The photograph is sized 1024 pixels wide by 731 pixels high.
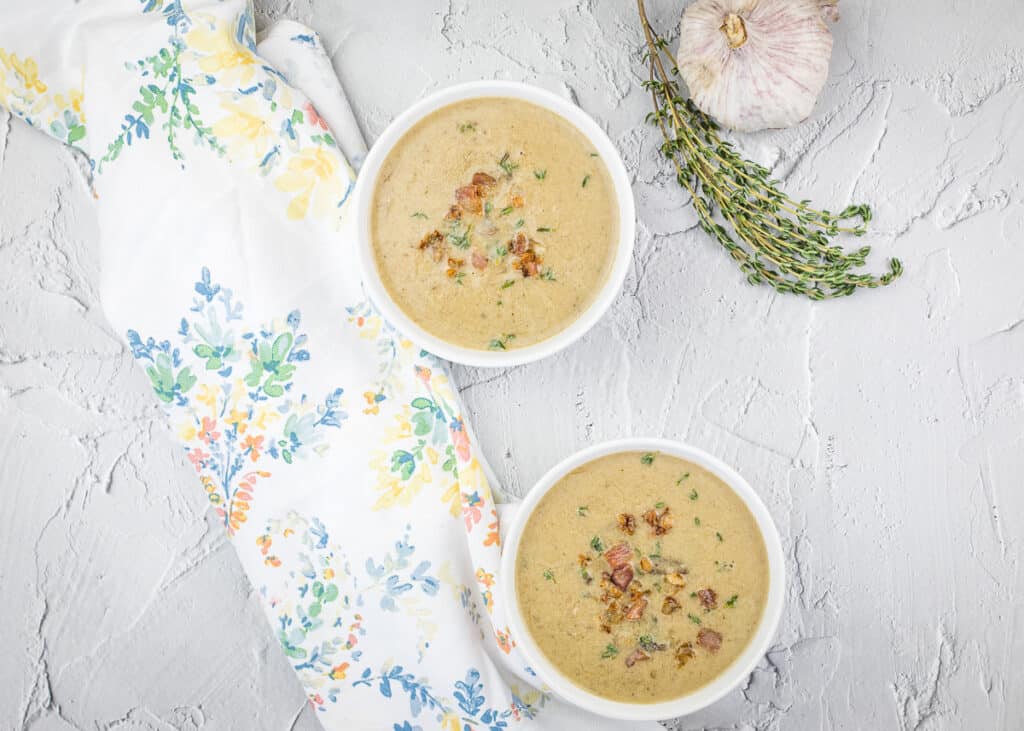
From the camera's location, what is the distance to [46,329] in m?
1.59

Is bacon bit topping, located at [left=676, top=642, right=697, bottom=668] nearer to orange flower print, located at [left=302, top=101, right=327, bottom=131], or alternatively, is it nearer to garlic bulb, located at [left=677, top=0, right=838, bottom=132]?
garlic bulb, located at [left=677, top=0, right=838, bottom=132]

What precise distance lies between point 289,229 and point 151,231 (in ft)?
0.75

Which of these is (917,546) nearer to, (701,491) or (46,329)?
(701,491)

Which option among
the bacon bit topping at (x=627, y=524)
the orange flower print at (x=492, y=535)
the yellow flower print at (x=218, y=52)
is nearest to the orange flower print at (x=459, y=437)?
the orange flower print at (x=492, y=535)

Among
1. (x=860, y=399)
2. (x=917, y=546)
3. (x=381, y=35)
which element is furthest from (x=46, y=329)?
(x=917, y=546)

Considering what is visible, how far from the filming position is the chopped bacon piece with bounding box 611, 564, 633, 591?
1.34m

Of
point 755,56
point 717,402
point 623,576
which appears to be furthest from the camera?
point 717,402

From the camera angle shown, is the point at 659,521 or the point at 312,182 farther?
the point at 312,182

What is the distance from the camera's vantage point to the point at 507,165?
138cm

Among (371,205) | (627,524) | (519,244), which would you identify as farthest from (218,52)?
(627,524)

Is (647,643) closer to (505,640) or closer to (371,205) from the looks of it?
(505,640)

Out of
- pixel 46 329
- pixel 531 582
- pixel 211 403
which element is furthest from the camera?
pixel 46 329

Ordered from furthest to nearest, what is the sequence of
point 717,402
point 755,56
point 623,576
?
point 717,402
point 755,56
point 623,576

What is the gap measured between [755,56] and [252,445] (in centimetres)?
107
